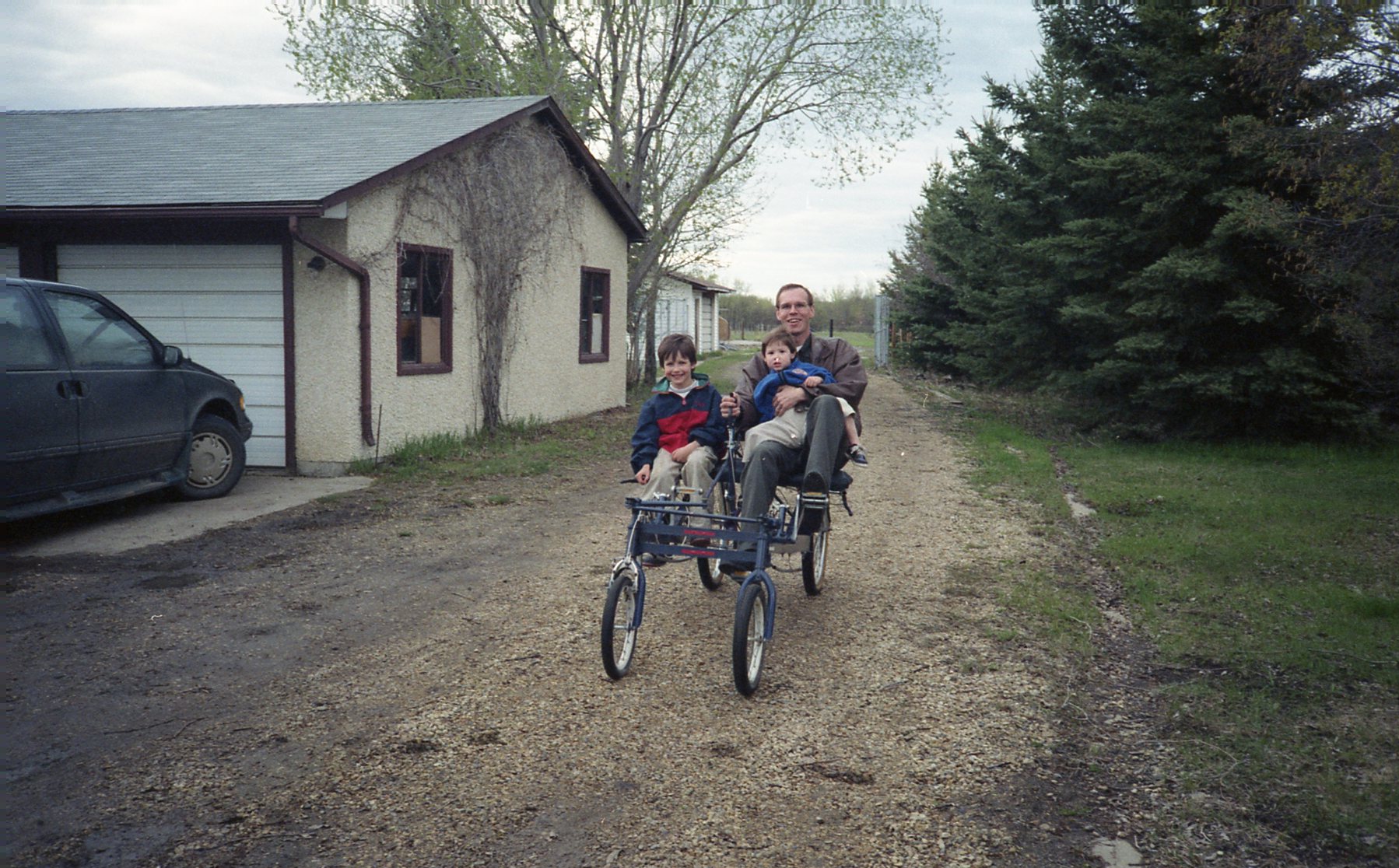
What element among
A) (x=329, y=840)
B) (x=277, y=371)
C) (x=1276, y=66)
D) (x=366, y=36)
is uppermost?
(x=366, y=36)

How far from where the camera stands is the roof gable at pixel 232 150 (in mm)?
9867

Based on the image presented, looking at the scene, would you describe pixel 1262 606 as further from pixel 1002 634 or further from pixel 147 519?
pixel 147 519

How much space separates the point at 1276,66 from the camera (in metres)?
8.51

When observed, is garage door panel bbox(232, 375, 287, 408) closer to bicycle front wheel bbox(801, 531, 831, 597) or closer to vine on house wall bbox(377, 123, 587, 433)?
vine on house wall bbox(377, 123, 587, 433)

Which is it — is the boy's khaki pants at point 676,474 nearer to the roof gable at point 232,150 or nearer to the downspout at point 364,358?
the roof gable at point 232,150

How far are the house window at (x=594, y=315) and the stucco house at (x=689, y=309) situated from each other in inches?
464

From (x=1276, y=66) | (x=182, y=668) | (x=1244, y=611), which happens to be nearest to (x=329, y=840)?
(x=182, y=668)

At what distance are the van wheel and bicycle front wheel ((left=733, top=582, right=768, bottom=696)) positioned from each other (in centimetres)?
615

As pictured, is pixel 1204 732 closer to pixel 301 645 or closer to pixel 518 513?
pixel 301 645

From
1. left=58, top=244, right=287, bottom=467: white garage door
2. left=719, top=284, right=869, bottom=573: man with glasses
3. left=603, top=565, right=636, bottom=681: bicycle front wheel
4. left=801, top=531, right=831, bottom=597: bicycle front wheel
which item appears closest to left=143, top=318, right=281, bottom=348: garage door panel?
left=58, top=244, right=287, bottom=467: white garage door

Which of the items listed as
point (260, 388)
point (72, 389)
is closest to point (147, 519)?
point (72, 389)

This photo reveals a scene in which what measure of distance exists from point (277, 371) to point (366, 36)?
12.1 meters

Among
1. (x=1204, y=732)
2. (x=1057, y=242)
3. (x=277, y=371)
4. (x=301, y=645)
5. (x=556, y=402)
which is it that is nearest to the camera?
(x=1204, y=732)

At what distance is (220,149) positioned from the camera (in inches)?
465
